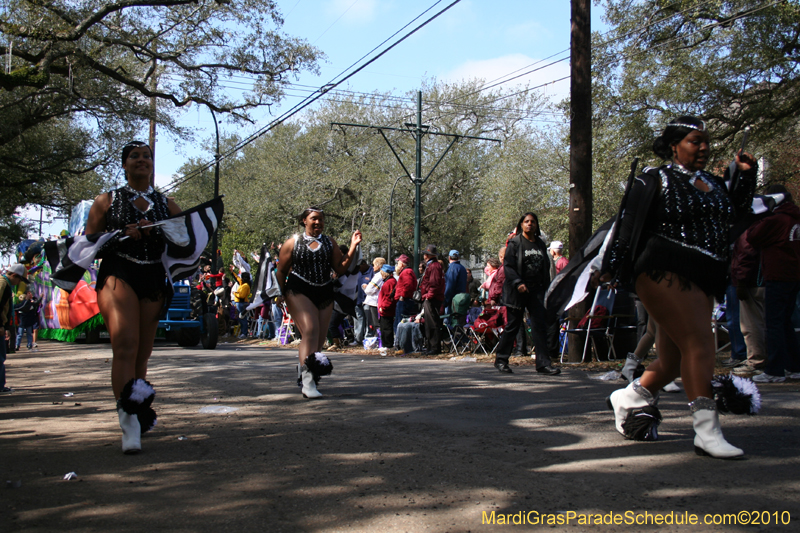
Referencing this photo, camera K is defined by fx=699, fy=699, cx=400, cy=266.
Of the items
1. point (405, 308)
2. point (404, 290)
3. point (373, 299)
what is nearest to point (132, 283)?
point (404, 290)

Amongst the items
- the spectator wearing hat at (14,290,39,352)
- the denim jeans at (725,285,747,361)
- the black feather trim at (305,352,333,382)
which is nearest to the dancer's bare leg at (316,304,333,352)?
the black feather trim at (305,352,333,382)

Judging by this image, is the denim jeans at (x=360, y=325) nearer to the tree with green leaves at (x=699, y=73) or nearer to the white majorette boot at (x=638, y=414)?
the tree with green leaves at (x=699, y=73)

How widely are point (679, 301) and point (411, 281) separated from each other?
32.9 ft

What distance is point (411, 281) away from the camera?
1383 cm

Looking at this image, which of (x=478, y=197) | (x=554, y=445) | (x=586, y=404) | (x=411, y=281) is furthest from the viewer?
(x=478, y=197)

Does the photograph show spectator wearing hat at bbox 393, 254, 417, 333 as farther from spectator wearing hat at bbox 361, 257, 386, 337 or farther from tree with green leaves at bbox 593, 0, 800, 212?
tree with green leaves at bbox 593, 0, 800, 212

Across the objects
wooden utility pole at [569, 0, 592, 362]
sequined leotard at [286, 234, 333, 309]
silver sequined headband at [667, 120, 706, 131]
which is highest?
wooden utility pole at [569, 0, 592, 362]

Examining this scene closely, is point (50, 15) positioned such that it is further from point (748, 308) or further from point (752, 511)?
point (752, 511)

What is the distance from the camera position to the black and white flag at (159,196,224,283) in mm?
4973

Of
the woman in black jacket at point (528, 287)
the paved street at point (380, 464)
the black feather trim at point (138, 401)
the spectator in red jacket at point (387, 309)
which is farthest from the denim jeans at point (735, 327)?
the black feather trim at point (138, 401)

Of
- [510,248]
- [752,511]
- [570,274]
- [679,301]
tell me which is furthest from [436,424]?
[510,248]

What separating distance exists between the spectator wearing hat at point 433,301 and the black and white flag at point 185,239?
25.4 ft

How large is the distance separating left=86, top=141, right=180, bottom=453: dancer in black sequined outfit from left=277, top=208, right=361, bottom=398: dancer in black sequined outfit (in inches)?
76.6

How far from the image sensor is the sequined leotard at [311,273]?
694 cm
